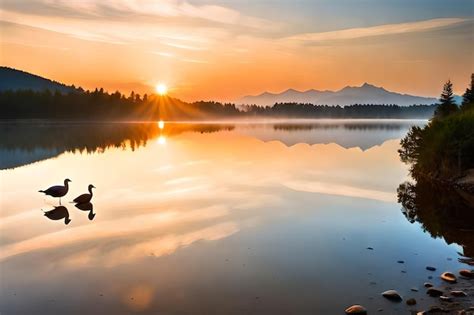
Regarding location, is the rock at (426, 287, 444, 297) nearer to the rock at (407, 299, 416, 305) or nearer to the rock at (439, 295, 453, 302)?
the rock at (439, 295, 453, 302)

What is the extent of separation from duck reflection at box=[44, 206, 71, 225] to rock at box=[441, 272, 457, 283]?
14514 mm

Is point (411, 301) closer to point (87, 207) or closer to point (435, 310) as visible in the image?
point (435, 310)

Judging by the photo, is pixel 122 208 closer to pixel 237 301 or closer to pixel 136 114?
pixel 237 301

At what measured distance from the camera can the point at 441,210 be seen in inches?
856

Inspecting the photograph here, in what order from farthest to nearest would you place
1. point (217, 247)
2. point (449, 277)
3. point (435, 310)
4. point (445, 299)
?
point (217, 247), point (449, 277), point (445, 299), point (435, 310)

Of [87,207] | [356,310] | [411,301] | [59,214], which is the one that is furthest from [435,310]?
[87,207]

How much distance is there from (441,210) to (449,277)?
34.8 ft

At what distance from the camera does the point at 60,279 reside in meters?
12.1

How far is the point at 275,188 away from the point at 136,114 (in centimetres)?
16968

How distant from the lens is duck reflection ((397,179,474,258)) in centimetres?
1711

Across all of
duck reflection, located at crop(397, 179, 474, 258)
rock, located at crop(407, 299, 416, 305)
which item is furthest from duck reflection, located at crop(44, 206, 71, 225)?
duck reflection, located at crop(397, 179, 474, 258)

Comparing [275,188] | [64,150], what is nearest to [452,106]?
[275,188]

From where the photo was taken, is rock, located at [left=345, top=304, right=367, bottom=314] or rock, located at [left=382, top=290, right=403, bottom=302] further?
rock, located at [left=382, top=290, right=403, bottom=302]

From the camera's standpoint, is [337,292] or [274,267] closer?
[337,292]
